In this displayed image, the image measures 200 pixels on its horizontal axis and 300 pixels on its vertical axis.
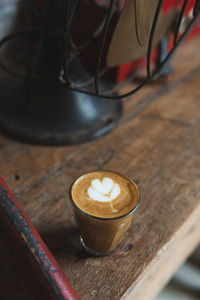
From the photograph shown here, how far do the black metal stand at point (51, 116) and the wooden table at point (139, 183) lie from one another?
28 mm

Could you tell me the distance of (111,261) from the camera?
0.61 metres

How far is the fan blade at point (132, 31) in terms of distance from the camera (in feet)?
1.86

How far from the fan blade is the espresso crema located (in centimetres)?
25

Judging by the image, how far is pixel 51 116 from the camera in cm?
88

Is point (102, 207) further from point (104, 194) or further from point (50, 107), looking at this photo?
point (50, 107)

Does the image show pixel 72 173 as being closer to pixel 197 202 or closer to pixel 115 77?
pixel 197 202

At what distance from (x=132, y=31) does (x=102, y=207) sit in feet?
1.09

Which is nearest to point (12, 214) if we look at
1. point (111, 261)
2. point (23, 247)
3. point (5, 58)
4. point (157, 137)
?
point (23, 247)

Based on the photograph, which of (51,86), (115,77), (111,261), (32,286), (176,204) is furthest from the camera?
(115,77)

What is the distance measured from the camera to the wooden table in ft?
1.96

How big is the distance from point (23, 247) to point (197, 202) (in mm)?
395

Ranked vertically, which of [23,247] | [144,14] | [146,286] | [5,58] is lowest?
[146,286]

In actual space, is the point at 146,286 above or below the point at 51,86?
below

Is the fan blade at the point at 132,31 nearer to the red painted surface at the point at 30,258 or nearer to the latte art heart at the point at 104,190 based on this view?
the latte art heart at the point at 104,190
